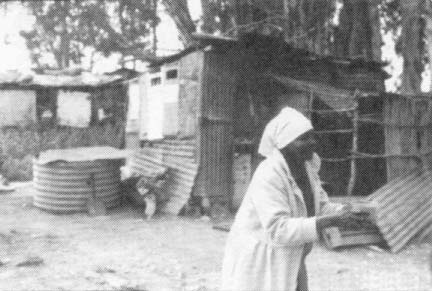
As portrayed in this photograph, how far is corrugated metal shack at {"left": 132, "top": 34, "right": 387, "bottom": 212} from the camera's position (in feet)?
35.1

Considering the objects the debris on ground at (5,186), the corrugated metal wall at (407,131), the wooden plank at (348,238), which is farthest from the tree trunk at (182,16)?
the wooden plank at (348,238)

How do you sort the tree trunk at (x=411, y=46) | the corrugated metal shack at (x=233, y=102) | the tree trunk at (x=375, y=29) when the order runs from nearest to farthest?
the corrugated metal shack at (x=233, y=102) → the tree trunk at (x=411, y=46) → the tree trunk at (x=375, y=29)

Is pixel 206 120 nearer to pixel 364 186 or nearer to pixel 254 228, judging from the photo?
pixel 364 186

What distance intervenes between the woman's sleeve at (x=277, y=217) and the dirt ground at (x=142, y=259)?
12.2 feet

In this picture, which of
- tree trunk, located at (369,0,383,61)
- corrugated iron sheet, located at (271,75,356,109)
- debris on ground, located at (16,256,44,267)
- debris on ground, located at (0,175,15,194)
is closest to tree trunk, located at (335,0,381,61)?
tree trunk, located at (369,0,383,61)

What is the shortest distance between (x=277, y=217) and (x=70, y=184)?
347 inches

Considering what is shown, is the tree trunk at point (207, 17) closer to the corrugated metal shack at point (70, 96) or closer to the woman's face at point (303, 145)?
the corrugated metal shack at point (70, 96)

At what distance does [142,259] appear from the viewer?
751 centimetres

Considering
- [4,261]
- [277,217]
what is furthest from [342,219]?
[4,261]

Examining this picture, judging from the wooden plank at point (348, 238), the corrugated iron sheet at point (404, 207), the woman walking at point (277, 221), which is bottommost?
the wooden plank at point (348, 238)

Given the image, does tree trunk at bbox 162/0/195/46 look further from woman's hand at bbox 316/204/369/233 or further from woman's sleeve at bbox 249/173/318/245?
woman's hand at bbox 316/204/369/233

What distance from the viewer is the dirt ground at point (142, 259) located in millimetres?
6391

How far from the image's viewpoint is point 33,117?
21094 millimetres

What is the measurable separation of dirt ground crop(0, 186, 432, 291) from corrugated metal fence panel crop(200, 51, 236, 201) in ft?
3.38
